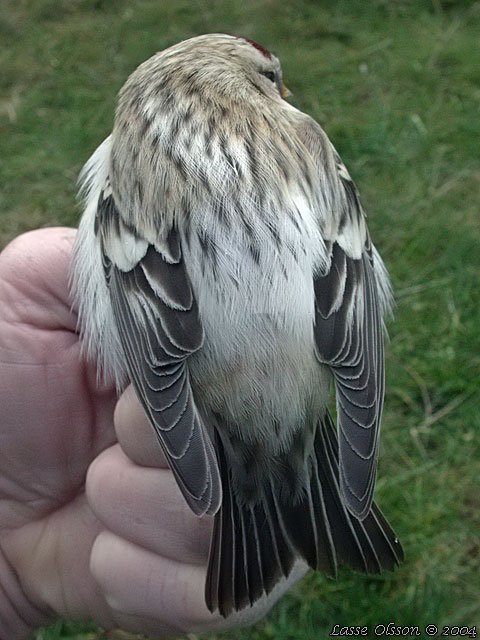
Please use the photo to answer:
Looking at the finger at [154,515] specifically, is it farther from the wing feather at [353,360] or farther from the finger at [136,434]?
the wing feather at [353,360]

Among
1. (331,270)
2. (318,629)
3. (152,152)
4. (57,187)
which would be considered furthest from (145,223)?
(57,187)

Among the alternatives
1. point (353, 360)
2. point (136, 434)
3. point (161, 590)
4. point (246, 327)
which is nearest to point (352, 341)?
point (353, 360)

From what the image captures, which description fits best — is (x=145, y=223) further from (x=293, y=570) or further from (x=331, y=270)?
(x=293, y=570)

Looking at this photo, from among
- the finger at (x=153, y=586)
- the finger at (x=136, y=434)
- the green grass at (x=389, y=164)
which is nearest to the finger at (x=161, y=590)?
the finger at (x=153, y=586)

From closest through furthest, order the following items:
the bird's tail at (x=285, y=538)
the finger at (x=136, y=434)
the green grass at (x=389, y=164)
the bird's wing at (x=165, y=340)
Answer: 1. the bird's wing at (x=165, y=340)
2. the bird's tail at (x=285, y=538)
3. the finger at (x=136, y=434)
4. the green grass at (x=389, y=164)

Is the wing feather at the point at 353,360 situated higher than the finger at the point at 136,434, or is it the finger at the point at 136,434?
the wing feather at the point at 353,360

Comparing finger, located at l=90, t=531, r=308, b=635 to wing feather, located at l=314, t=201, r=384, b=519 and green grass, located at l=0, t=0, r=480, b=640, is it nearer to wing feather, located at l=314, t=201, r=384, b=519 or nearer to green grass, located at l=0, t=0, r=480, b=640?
wing feather, located at l=314, t=201, r=384, b=519

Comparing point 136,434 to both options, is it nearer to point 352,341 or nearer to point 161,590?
point 161,590
